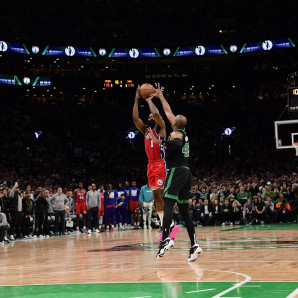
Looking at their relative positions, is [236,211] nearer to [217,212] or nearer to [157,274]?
[217,212]

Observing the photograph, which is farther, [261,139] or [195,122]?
[195,122]

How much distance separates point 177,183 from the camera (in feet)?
28.7

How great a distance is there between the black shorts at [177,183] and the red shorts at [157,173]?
3.70 ft

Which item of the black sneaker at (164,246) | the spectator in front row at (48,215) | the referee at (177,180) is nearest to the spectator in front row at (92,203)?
the spectator in front row at (48,215)

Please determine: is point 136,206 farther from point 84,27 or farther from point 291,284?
point 84,27

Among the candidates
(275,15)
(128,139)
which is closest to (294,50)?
Answer: (275,15)

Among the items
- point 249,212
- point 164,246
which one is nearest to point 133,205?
point 249,212

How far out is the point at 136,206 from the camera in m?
25.3

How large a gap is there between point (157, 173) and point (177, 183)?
1346 mm

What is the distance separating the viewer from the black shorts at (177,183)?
8.73 meters

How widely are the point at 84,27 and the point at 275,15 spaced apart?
49.2 feet

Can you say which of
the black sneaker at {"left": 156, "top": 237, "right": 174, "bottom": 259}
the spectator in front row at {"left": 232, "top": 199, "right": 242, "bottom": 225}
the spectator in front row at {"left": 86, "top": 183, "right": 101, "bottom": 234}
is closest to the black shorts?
the black sneaker at {"left": 156, "top": 237, "right": 174, "bottom": 259}

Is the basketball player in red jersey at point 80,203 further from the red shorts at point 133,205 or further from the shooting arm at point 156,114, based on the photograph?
the shooting arm at point 156,114

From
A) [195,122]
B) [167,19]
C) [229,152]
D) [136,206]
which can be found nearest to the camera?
[136,206]
